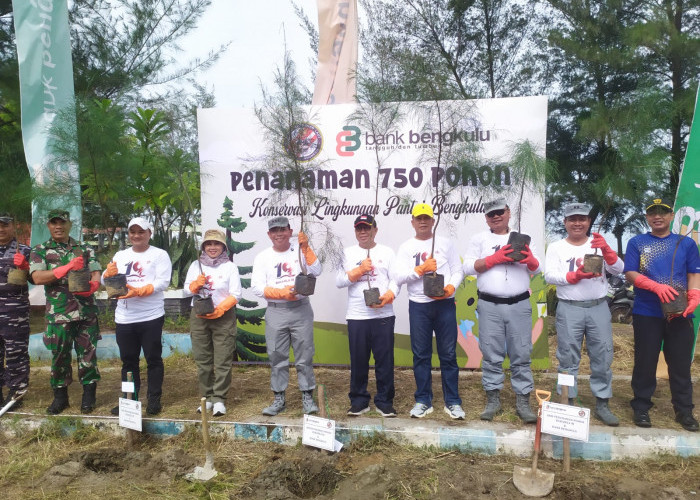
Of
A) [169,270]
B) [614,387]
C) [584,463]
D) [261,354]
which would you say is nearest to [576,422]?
[584,463]

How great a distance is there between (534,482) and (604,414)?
1224mm

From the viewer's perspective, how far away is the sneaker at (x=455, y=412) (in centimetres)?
431

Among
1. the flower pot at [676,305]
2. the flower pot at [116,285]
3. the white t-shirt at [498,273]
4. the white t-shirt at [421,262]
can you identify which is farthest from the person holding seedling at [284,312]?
the flower pot at [676,305]

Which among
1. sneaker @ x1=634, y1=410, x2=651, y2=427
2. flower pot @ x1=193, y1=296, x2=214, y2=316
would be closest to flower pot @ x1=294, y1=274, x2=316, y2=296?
flower pot @ x1=193, y1=296, x2=214, y2=316

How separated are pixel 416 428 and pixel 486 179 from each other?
9.35ft

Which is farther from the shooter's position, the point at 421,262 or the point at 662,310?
the point at 421,262

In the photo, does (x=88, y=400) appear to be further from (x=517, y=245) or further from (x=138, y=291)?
(x=517, y=245)

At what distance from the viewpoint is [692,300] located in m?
4.04

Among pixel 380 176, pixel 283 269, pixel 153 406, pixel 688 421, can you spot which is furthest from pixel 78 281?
pixel 688 421

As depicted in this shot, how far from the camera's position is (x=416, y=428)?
4.13 m

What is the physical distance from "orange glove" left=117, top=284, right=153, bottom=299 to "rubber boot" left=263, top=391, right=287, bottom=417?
4.57 feet

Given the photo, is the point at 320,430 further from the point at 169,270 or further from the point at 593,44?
the point at 593,44

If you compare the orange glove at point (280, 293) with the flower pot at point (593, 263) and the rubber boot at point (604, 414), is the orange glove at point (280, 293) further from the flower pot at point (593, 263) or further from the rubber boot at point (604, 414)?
the rubber boot at point (604, 414)

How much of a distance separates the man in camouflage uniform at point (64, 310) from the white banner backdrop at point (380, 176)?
181 cm
